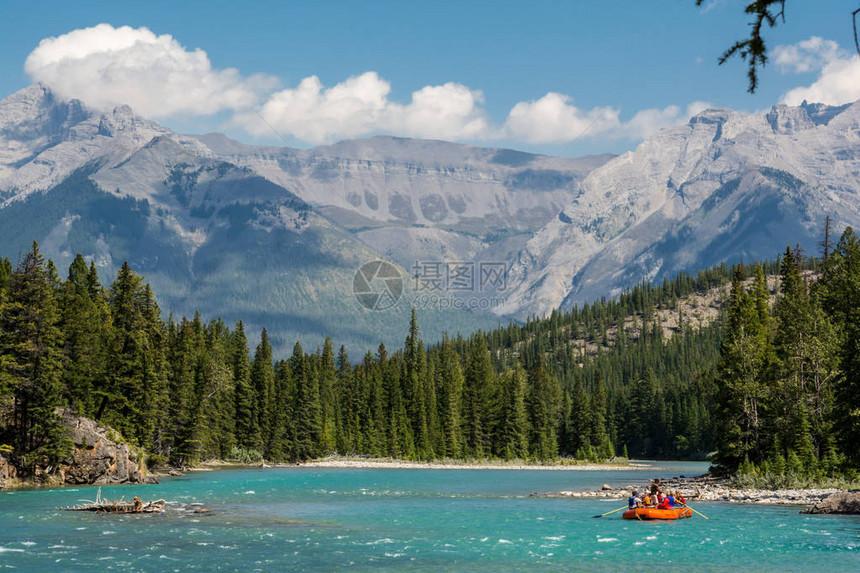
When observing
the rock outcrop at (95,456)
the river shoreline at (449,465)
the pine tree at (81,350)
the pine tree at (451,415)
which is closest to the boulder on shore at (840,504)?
the rock outcrop at (95,456)

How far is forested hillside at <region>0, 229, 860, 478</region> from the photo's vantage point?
245 feet

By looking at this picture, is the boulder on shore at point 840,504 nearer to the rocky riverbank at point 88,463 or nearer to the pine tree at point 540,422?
the rocky riverbank at point 88,463

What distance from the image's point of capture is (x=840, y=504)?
56.4 metres

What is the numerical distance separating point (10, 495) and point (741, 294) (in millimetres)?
77338

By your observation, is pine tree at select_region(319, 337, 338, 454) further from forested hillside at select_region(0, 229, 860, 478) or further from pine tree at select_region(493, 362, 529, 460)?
pine tree at select_region(493, 362, 529, 460)

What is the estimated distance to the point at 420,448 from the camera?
157 metres

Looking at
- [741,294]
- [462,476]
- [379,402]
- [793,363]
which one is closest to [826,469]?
[793,363]

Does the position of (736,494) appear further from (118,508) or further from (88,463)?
(88,463)

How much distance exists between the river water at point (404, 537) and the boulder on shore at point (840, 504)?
74.6 inches

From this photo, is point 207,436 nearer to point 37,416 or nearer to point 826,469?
point 37,416

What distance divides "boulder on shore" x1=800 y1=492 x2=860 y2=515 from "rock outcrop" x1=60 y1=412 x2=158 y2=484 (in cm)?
6359

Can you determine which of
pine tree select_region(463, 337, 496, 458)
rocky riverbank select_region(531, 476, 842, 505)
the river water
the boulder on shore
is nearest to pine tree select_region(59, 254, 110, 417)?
the river water

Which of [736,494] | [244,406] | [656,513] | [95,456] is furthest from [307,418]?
[656,513]

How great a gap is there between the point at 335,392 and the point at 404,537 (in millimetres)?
128464
